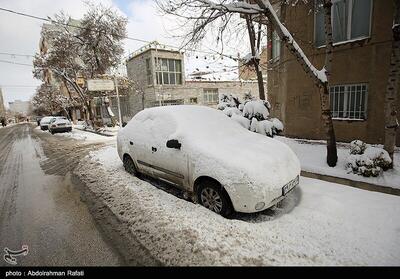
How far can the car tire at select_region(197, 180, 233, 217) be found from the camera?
11.1 feet

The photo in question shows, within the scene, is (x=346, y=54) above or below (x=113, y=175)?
above

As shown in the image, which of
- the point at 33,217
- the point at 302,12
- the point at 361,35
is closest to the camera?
the point at 33,217

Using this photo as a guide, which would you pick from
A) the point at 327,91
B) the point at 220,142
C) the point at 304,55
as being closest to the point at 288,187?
the point at 220,142

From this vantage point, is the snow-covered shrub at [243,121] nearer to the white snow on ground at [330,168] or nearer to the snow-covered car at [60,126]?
the white snow on ground at [330,168]

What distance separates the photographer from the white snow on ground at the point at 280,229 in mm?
2547

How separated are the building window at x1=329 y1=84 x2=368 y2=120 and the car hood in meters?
5.57

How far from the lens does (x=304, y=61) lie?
527 centimetres

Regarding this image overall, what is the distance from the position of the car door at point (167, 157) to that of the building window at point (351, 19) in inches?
258

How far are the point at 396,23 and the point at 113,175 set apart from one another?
743 cm

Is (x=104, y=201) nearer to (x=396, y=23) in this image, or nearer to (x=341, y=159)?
(x=341, y=159)

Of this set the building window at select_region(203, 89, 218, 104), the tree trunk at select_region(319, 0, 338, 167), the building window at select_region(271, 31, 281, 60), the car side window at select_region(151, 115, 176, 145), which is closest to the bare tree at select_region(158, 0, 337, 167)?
the tree trunk at select_region(319, 0, 338, 167)

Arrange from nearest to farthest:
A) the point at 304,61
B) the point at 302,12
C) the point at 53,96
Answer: the point at 304,61 → the point at 302,12 → the point at 53,96

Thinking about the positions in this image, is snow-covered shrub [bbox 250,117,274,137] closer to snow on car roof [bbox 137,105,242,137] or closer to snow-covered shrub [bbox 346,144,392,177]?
snow on car roof [bbox 137,105,242,137]
